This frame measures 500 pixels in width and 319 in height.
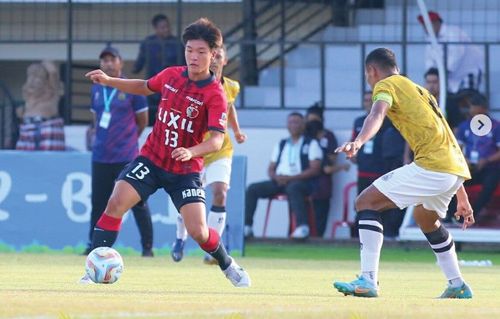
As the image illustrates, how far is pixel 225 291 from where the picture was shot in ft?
35.7

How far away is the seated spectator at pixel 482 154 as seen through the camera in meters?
19.4

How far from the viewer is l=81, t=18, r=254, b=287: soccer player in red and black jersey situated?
1103 cm

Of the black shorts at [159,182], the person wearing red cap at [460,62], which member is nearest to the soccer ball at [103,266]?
the black shorts at [159,182]

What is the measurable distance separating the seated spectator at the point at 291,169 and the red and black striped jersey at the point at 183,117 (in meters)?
9.42

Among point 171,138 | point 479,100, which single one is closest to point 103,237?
point 171,138

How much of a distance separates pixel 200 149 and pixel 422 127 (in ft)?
5.48

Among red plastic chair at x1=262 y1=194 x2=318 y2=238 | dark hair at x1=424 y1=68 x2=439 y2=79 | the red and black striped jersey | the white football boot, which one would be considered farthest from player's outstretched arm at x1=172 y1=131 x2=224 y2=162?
red plastic chair at x1=262 y1=194 x2=318 y2=238

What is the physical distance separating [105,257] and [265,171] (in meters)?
10.6

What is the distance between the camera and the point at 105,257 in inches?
427

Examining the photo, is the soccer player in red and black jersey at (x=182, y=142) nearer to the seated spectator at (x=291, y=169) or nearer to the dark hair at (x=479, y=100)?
the dark hair at (x=479, y=100)

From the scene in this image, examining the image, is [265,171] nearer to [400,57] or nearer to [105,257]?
[400,57]

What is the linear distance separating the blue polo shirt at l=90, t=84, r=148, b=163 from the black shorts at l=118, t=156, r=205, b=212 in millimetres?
5162

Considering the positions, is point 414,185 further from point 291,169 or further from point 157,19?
point 157,19

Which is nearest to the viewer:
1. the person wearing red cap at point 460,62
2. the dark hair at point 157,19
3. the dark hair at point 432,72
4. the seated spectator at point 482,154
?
the seated spectator at point 482,154
